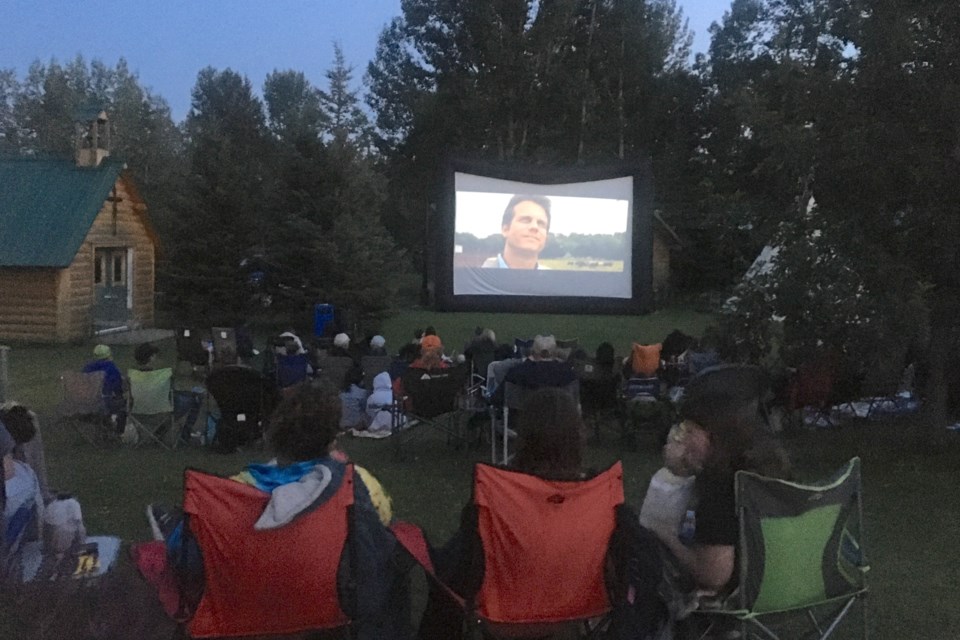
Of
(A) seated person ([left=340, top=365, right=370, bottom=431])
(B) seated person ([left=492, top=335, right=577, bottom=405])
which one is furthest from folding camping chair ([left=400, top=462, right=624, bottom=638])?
(A) seated person ([left=340, top=365, right=370, bottom=431])

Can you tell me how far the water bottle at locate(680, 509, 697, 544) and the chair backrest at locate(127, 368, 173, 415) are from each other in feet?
20.2

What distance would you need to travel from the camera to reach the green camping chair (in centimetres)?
281

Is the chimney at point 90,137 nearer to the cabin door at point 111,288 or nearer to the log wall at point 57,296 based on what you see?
the log wall at point 57,296

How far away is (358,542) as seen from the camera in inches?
111

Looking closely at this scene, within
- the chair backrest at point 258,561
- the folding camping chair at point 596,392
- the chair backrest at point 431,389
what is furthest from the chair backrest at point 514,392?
the chair backrest at point 258,561

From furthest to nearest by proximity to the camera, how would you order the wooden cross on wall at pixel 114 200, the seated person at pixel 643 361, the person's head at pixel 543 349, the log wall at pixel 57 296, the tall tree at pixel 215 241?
1. the tall tree at pixel 215 241
2. the wooden cross on wall at pixel 114 200
3. the log wall at pixel 57 296
4. the seated person at pixel 643 361
5. the person's head at pixel 543 349

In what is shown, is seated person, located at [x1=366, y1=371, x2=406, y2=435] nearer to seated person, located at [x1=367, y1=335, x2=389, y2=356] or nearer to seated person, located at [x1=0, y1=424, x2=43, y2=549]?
seated person, located at [x1=367, y1=335, x2=389, y2=356]

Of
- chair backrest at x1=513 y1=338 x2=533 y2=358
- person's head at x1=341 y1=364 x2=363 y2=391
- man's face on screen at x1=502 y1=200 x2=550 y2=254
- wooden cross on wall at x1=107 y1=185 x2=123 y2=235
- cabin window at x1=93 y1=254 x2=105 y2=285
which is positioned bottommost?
person's head at x1=341 y1=364 x2=363 y2=391

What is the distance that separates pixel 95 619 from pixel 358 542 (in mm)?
1099

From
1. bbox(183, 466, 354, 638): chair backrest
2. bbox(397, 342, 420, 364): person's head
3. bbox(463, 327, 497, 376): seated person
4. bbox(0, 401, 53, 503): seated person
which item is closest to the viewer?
bbox(183, 466, 354, 638): chair backrest

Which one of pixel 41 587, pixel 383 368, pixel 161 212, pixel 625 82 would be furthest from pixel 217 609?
pixel 625 82

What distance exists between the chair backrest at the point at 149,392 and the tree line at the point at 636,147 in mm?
4102

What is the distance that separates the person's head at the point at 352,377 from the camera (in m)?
9.10

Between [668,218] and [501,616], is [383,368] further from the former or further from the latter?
[668,218]
